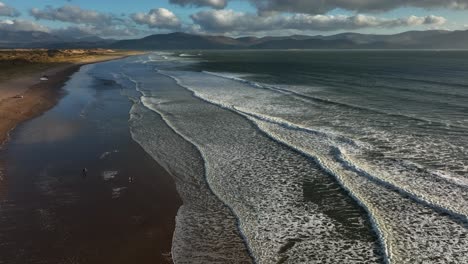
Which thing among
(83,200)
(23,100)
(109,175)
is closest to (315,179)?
(109,175)

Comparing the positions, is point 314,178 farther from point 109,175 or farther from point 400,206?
point 109,175

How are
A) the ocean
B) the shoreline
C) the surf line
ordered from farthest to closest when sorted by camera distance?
the shoreline → the ocean → the surf line

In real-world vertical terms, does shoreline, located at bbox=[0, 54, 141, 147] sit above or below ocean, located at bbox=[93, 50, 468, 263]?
above

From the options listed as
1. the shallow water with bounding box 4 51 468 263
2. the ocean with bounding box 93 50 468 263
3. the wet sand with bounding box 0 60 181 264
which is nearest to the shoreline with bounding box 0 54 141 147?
the wet sand with bounding box 0 60 181 264

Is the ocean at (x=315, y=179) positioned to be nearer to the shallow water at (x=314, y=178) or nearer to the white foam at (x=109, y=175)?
the shallow water at (x=314, y=178)

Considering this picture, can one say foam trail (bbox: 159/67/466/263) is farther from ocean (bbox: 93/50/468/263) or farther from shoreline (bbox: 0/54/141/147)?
shoreline (bbox: 0/54/141/147)

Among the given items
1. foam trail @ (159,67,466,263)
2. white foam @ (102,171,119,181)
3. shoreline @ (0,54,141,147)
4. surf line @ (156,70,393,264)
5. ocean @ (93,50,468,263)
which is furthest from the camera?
shoreline @ (0,54,141,147)
